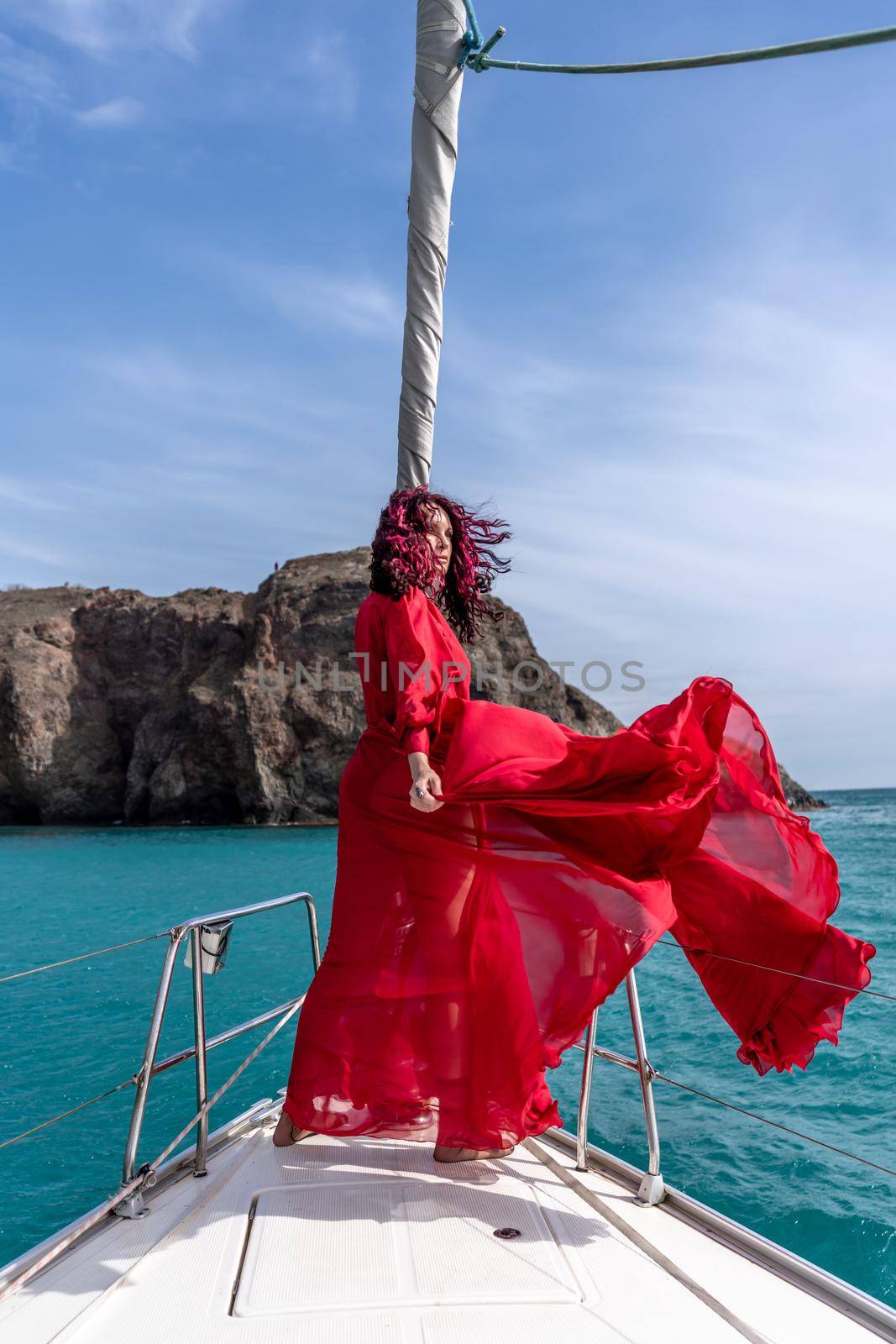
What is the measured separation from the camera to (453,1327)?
1602 mm

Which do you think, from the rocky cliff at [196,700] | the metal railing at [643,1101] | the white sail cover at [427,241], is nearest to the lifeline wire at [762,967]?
the metal railing at [643,1101]

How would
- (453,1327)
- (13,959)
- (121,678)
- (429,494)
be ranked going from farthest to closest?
(121,678), (13,959), (429,494), (453,1327)

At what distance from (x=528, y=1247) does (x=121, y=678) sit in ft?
122

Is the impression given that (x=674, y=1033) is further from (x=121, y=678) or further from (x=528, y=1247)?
(x=121, y=678)

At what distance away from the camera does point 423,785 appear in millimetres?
2215

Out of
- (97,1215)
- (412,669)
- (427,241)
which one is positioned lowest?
(97,1215)

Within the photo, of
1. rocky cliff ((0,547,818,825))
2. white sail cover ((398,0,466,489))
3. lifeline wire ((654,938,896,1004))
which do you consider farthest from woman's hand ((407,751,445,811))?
rocky cliff ((0,547,818,825))

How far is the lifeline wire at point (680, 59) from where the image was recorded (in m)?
2.32

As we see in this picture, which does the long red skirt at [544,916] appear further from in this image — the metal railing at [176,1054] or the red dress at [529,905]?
the metal railing at [176,1054]

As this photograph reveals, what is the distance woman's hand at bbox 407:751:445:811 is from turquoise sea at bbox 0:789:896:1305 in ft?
8.80

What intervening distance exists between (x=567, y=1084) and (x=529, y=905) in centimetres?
403

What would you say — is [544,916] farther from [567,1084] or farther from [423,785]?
[567,1084]

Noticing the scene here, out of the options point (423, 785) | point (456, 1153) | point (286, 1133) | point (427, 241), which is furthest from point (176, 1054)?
point (427, 241)

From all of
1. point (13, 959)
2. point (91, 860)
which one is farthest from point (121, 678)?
point (13, 959)
